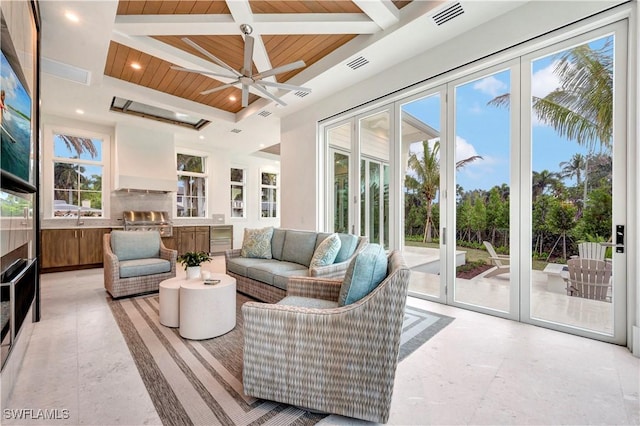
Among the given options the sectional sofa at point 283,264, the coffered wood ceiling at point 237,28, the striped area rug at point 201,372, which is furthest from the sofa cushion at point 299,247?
the coffered wood ceiling at point 237,28

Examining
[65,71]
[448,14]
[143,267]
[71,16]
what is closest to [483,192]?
[448,14]

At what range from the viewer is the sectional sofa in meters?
3.13

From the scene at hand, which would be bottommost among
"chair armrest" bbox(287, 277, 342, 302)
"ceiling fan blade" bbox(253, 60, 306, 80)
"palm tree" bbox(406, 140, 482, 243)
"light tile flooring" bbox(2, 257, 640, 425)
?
"light tile flooring" bbox(2, 257, 640, 425)

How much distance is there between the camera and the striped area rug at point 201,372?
1.55 m

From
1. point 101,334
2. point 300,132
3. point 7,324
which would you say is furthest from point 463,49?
point 101,334

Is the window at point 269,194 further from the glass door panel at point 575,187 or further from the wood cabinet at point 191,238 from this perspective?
the glass door panel at point 575,187

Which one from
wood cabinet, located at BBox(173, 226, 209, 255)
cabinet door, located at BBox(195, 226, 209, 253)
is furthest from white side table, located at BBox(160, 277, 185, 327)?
cabinet door, located at BBox(195, 226, 209, 253)

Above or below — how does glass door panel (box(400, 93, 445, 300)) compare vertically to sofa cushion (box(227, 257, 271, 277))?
above

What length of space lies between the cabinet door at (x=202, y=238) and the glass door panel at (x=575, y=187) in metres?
6.72

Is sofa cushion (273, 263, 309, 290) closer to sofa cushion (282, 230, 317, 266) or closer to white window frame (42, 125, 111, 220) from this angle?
sofa cushion (282, 230, 317, 266)

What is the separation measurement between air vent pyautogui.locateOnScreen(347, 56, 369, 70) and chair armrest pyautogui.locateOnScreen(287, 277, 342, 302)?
9.83 ft

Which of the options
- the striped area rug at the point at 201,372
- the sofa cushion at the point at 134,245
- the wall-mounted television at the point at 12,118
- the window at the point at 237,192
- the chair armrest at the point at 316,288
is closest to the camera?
the wall-mounted television at the point at 12,118

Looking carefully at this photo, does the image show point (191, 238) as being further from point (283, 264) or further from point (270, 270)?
point (270, 270)

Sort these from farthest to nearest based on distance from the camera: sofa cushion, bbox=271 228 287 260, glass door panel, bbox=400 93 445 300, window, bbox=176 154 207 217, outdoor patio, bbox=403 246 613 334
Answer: window, bbox=176 154 207 217
sofa cushion, bbox=271 228 287 260
glass door panel, bbox=400 93 445 300
outdoor patio, bbox=403 246 613 334
